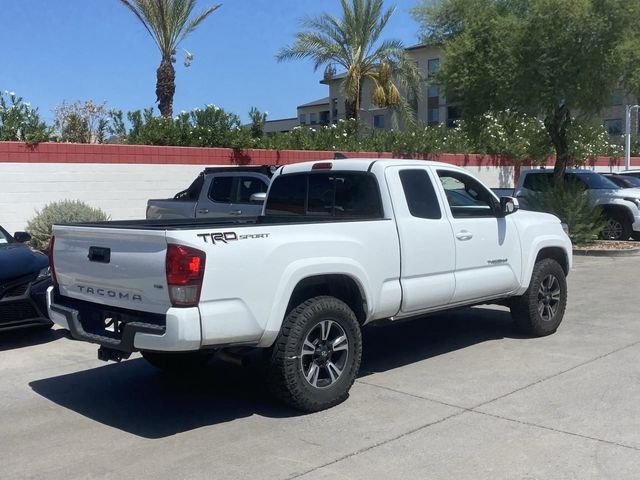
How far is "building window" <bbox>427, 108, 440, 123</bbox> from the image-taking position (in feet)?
214

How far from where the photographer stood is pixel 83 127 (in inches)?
774

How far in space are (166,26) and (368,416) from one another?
62.9 feet

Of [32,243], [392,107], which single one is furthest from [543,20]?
[392,107]

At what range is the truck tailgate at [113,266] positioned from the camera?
16.7 feet

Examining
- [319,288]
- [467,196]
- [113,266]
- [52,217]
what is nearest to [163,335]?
[113,266]

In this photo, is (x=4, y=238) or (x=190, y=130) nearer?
(x=4, y=238)

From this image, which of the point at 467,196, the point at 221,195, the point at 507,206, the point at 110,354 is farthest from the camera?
the point at 221,195

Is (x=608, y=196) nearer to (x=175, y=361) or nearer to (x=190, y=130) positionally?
(x=190, y=130)

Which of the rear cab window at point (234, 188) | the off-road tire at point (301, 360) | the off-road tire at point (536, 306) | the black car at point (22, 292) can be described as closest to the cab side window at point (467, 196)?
the off-road tire at point (536, 306)

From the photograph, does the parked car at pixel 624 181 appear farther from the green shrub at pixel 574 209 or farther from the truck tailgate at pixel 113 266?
the truck tailgate at pixel 113 266

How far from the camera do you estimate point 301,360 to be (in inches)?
221

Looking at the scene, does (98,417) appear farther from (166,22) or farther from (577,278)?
(166,22)

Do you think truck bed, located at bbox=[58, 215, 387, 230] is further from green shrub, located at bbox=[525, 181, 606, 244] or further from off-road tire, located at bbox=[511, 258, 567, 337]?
green shrub, located at bbox=[525, 181, 606, 244]

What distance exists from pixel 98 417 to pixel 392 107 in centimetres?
2564
